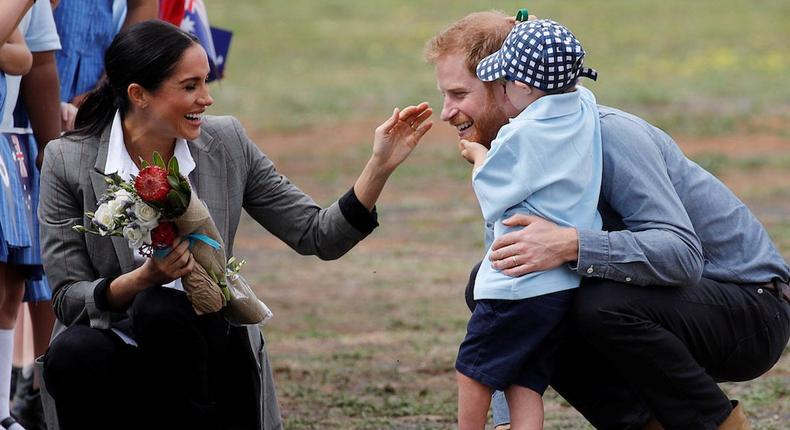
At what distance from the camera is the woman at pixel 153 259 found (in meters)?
4.02

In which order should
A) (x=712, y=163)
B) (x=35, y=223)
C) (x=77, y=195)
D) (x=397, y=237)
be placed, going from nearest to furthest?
1. (x=77, y=195)
2. (x=35, y=223)
3. (x=397, y=237)
4. (x=712, y=163)

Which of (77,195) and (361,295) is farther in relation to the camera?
(361,295)

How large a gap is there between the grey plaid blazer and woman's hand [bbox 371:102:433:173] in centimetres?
22

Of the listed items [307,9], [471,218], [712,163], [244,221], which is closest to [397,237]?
[471,218]

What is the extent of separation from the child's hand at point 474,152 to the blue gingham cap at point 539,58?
0.20 metres

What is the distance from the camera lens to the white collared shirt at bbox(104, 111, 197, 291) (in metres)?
4.16

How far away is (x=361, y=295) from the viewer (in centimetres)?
803

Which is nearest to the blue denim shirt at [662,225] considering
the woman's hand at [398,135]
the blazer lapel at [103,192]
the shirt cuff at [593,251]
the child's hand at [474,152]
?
the shirt cuff at [593,251]

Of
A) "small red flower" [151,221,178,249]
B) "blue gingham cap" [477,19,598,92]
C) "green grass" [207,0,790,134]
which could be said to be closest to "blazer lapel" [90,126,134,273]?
"small red flower" [151,221,178,249]

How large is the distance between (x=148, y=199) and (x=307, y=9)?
83.0ft

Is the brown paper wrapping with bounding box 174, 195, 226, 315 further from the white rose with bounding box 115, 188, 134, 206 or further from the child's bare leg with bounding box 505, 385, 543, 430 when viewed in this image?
the child's bare leg with bounding box 505, 385, 543, 430

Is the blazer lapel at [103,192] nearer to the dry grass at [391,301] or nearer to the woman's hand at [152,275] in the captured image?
the woman's hand at [152,275]

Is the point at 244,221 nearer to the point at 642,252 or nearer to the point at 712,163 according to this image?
the point at 712,163

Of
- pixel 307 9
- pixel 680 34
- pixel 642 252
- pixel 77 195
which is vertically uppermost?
pixel 642 252
